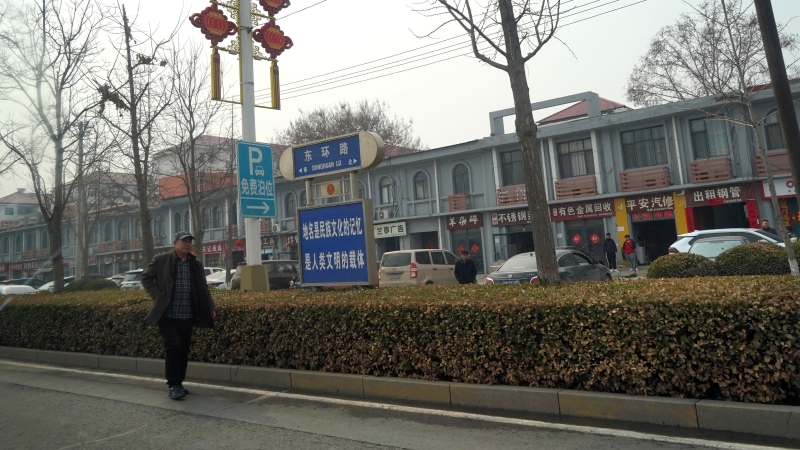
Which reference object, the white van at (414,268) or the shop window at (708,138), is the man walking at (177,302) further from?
the shop window at (708,138)

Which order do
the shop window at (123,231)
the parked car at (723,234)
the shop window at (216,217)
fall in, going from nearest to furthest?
the parked car at (723,234)
the shop window at (216,217)
the shop window at (123,231)

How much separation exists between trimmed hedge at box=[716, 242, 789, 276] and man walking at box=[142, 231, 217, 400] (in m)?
10.3

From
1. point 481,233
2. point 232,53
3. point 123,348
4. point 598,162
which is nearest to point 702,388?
point 123,348

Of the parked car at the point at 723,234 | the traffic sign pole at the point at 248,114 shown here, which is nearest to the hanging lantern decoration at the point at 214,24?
the traffic sign pole at the point at 248,114

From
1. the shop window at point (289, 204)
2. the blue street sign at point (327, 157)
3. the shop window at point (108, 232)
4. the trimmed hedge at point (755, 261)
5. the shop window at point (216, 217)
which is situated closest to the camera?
the blue street sign at point (327, 157)

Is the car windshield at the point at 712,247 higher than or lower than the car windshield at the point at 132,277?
lower

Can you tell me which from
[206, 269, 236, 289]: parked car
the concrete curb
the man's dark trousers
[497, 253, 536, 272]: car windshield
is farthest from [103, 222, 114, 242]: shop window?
the man's dark trousers

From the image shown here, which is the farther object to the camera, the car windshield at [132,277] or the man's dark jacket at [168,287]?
the car windshield at [132,277]

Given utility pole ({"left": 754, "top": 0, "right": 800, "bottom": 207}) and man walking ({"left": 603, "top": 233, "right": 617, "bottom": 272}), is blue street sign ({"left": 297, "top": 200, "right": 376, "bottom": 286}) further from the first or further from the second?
man walking ({"left": 603, "top": 233, "right": 617, "bottom": 272})

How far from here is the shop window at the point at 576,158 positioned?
1126 inches

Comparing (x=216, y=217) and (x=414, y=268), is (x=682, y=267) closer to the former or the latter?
(x=414, y=268)

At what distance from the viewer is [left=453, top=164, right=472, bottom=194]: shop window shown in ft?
105

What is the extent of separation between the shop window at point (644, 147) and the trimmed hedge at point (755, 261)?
15346 mm

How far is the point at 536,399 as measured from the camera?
5527 millimetres
